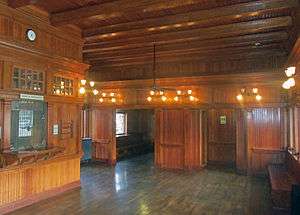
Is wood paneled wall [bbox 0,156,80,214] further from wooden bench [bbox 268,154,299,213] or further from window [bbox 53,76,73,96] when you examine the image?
wooden bench [bbox 268,154,299,213]

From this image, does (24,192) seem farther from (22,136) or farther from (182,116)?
(182,116)

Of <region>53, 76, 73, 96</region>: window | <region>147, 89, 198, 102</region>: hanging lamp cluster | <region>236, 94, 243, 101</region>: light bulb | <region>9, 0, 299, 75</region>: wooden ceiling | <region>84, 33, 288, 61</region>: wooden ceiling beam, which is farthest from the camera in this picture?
<region>147, 89, 198, 102</region>: hanging lamp cluster

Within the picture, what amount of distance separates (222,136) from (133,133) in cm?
462

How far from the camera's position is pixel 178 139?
9.70 metres

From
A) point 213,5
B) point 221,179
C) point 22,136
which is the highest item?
point 213,5

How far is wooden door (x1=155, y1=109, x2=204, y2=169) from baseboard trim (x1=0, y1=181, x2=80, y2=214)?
12.2 feet

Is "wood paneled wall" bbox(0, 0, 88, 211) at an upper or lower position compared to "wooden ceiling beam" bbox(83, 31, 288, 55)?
lower

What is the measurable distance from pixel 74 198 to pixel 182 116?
15.5 feet

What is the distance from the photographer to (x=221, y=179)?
8195mm

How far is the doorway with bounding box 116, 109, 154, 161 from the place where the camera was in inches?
495

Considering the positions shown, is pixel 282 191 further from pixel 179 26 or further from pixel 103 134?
pixel 103 134

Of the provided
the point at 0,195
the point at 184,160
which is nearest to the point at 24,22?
the point at 0,195

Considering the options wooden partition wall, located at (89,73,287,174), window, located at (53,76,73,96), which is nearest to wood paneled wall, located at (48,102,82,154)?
window, located at (53,76,73,96)

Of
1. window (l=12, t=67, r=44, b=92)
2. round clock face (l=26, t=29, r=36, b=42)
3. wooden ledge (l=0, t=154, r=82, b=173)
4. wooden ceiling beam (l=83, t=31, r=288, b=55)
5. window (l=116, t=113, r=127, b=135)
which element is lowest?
Answer: wooden ledge (l=0, t=154, r=82, b=173)
